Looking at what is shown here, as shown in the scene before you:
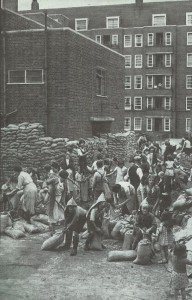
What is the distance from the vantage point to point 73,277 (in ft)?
27.5

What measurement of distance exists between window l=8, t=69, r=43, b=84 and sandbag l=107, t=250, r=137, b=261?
11.7 m

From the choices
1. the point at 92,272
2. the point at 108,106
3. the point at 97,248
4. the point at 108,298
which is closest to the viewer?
the point at 108,298

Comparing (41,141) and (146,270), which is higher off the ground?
(41,141)

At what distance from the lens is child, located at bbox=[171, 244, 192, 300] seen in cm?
723

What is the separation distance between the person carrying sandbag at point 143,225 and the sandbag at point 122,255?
0.29 metres

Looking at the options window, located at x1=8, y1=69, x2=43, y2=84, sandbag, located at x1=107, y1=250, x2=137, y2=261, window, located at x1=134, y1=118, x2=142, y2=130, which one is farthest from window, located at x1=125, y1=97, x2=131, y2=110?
sandbag, located at x1=107, y1=250, x2=137, y2=261

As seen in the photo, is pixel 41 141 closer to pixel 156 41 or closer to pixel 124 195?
pixel 124 195

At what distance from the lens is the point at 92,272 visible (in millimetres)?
8680

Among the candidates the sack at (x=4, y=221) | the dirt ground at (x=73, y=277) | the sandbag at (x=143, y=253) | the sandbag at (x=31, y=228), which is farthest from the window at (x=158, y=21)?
the sandbag at (x=143, y=253)

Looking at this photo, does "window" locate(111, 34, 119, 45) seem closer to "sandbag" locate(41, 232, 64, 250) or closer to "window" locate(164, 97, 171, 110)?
"window" locate(164, 97, 171, 110)

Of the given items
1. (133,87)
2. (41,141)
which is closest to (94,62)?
(41,141)

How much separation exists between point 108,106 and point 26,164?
8.12 meters

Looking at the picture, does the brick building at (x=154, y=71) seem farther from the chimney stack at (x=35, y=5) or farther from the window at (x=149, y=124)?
the chimney stack at (x=35, y=5)

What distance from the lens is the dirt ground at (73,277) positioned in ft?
24.7
